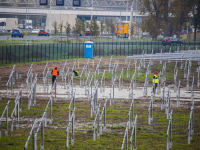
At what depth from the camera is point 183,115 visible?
1752cm

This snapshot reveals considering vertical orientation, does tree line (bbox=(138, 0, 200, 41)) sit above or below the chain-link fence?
above

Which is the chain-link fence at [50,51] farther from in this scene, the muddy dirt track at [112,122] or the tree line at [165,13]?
the muddy dirt track at [112,122]

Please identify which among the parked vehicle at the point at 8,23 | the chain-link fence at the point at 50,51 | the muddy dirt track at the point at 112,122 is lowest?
the muddy dirt track at the point at 112,122

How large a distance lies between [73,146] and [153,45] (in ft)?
135

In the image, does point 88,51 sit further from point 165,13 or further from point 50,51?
point 165,13

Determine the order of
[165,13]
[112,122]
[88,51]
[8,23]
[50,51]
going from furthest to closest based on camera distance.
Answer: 1. [8,23]
2. [165,13]
3. [88,51]
4. [50,51]
5. [112,122]

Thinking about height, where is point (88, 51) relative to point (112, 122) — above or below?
above

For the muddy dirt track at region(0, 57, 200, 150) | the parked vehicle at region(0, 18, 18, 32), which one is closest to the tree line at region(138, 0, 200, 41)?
the parked vehicle at region(0, 18, 18, 32)

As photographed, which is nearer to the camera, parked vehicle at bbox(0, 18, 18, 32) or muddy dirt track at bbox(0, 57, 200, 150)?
muddy dirt track at bbox(0, 57, 200, 150)

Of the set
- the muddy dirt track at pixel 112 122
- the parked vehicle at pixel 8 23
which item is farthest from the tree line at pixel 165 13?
the muddy dirt track at pixel 112 122

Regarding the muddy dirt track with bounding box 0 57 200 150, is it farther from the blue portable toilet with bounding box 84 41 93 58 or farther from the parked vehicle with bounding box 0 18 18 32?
the parked vehicle with bounding box 0 18 18 32

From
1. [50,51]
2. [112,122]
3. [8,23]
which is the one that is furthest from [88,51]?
[8,23]

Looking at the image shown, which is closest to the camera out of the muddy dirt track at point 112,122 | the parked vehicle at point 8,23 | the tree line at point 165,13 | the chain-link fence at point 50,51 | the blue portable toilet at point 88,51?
the muddy dirt track at point 112,122

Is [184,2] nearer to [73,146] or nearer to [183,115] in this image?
[183,115]
